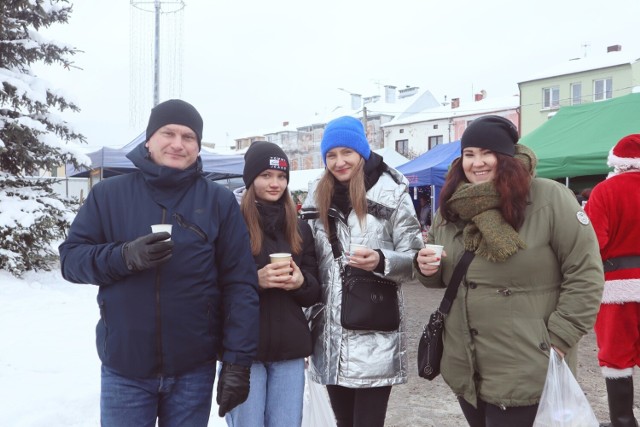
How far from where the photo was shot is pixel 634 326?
3.41 meters

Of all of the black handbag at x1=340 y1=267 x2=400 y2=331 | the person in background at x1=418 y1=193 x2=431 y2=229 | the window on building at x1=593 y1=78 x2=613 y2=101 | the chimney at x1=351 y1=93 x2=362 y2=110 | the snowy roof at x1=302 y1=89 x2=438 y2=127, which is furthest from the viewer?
the chimney at x1=351 y1=93 x2=362 y2=110

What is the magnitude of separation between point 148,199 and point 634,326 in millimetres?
3304

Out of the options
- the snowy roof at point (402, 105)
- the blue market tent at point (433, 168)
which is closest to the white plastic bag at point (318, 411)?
the blue market tent at point (433, 168)

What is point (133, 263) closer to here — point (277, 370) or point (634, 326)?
point (277, 370)

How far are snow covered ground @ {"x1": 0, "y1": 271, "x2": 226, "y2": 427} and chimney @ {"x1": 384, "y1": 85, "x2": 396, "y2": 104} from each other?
1856 inches

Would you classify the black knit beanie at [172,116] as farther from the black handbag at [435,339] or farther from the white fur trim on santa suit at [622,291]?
the white fur trim on santa suit at [622,291]

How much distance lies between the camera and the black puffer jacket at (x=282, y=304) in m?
2.37

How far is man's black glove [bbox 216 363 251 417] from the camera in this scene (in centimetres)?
202

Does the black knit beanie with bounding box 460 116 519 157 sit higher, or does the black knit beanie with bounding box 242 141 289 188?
the black knit beanie with bounding box 460 116 519 157

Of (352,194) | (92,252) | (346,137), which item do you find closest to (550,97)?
(346,137)

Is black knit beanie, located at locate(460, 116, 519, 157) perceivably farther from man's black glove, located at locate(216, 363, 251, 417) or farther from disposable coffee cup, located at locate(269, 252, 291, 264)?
man's black glove, located at locate(216, 363, 251, 417)

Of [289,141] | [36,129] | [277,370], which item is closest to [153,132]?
[277,370]

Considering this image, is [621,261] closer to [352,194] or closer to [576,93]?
[352,194]

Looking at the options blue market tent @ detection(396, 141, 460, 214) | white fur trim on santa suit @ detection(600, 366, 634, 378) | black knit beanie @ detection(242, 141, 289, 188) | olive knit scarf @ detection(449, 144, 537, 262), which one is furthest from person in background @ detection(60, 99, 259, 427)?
blue market tent @ detection(396, 141, 460, 214)
